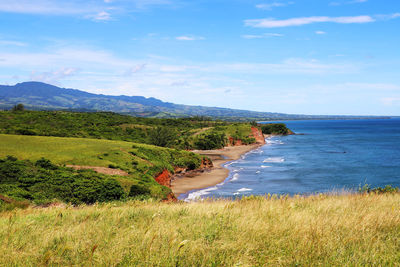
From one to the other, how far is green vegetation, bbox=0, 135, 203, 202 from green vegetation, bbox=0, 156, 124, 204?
2900 mm

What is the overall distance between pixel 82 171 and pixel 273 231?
30956mm

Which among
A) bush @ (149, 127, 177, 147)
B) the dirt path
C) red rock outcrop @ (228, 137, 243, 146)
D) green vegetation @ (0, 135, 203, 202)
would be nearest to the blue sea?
green vegetation @ (0, 135, 203, 202)

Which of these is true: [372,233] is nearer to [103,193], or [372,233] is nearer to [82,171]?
[103,193]

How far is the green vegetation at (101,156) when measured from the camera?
112ft

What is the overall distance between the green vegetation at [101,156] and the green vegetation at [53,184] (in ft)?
9.52

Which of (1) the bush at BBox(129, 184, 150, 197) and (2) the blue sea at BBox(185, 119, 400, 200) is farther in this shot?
(2) the blue sea at BBox(185, 119, 400, 200)

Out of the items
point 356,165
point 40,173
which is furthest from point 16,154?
point 356,165

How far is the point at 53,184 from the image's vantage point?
26.6 meters

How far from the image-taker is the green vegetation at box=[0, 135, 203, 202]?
3419cm

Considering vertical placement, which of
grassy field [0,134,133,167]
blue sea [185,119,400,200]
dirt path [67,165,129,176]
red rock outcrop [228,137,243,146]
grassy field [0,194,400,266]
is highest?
grassy field [0,194,400,266]

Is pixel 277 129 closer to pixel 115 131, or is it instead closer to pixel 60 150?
pixel 115 131

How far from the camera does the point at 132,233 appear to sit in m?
5.59

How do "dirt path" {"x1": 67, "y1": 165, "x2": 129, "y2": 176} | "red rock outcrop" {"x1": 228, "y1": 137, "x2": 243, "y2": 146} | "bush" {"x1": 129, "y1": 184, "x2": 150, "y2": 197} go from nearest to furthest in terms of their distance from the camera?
1. "bush" {"x1": 129, "y1": 184, "x2": 150, "y2": 197}
2. "dirt path" {"x1": 67, "y1": 165, "x2": 129, "y2": 176}
3. "red rock outcrop" {"x1": 228, "y1": 137, "x2": 243, "y2": 146}

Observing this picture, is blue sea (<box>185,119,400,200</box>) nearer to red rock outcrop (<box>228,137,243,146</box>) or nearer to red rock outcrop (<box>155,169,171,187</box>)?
red rock outcrop (<box>155,169,171,187</box>)
